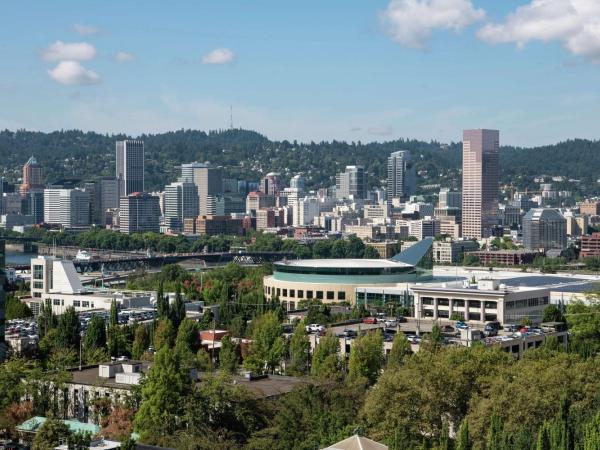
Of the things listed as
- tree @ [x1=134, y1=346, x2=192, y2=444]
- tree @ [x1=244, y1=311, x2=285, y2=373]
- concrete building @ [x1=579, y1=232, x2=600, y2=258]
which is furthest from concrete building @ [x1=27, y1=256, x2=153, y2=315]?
concrete building @ [x1=579, y1=232, x2=600, y2=258]

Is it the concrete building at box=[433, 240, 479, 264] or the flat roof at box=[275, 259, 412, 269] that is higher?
the flat roof at box=[275, 259, 412, 269]

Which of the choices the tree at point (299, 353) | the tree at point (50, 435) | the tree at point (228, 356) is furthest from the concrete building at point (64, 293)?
the tree at point (50, 435)

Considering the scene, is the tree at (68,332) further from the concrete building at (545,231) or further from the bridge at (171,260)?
the concrete building at (545,231)

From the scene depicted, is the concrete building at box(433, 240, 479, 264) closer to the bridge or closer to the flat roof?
the bridge

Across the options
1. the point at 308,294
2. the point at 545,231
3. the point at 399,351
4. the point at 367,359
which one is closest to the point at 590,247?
the point at 545,231

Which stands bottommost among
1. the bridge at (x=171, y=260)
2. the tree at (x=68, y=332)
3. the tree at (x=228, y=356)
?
the bridge at (x=171, y=260)
